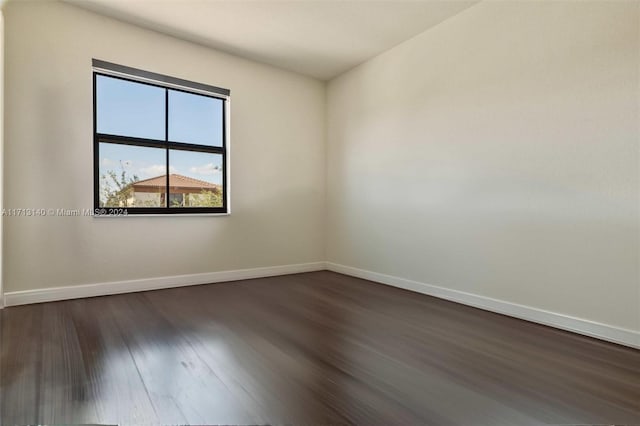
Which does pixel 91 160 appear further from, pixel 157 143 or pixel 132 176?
pixel 157 143

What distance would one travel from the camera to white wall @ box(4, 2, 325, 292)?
2.70 m

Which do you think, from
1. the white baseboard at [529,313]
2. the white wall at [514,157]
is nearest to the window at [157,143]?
the white wall at [514,157]

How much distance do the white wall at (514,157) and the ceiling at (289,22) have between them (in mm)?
245

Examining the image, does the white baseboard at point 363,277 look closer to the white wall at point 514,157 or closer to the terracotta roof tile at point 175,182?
the white wall at point 514,157

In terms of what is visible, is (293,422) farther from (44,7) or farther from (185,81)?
(44,7)

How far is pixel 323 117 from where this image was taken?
4559mm

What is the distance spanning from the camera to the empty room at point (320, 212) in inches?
59.2

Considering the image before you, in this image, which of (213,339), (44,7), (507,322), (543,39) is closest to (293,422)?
(213,339)

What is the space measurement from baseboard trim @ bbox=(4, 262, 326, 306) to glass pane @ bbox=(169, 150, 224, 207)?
806mm

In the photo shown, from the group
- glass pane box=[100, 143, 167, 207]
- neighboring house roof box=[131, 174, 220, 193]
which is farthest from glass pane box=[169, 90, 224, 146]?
neighboring house roof box=[131, 174, 220, 193]

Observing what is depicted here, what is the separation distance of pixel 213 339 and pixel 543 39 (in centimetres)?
311

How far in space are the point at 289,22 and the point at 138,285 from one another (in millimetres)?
2968

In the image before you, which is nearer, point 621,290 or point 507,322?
point 621,290

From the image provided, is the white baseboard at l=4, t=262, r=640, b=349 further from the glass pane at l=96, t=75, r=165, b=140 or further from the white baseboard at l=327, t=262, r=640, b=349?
the glass pane at l=96, t=75, r=165, b=140
